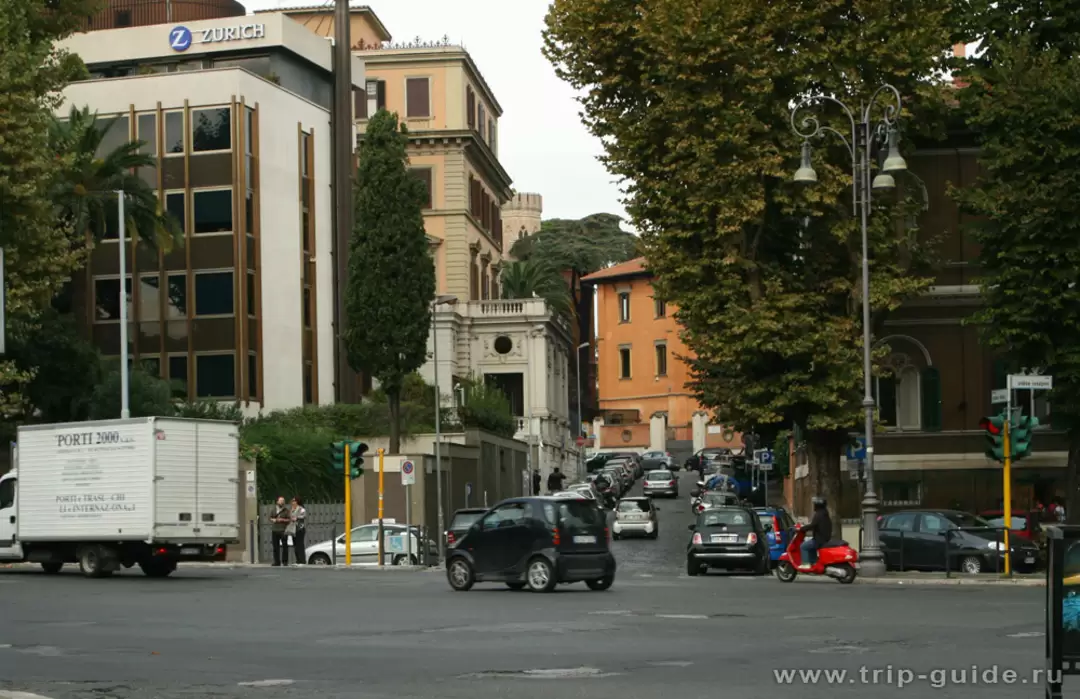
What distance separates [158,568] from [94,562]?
1.34m

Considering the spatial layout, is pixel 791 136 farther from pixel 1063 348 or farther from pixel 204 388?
pixel 204 388

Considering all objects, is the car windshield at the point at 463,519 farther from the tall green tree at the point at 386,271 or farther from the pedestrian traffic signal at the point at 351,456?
the tall green tree at the point at 386,271

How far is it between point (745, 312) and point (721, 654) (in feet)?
78.2

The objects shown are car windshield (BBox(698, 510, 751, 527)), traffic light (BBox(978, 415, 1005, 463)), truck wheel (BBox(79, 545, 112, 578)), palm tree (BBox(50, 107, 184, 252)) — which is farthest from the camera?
palm tree (BBox(50, 107, 184, 252))

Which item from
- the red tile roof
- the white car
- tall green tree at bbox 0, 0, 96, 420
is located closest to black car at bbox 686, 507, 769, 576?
the white car

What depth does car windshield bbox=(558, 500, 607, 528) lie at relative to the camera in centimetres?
2859

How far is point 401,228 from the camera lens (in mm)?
56844

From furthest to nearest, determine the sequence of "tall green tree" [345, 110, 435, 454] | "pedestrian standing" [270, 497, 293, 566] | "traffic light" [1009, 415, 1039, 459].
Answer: "tall green tree" [345, 110, 435, 454] → "pedestrian standing" [270, 497, 293, 566] → "traffic light" [1009, 415, 1039, 459]

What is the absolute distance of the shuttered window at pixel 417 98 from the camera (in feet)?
291

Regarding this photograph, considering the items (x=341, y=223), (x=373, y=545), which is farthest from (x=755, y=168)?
(x=341, y=223)

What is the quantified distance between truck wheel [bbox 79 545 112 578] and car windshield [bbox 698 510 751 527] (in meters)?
13.1

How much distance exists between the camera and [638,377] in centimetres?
13112

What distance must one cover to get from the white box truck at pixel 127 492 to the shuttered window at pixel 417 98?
5600cm

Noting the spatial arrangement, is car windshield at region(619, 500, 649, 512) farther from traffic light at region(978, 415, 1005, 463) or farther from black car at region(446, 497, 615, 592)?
black car at region(446, 497, 615, 592)
